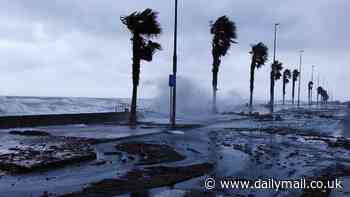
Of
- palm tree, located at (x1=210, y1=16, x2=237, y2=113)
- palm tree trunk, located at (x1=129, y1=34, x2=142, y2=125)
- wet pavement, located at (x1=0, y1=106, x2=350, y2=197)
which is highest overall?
palm tree, located at (x1=210, y1=16, x2=237, y2=113)

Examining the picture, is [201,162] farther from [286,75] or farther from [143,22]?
[286,75]

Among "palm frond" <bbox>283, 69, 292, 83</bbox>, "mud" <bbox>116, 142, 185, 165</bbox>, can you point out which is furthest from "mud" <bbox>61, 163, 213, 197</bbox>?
"palm frond" <bbox>283, 69, 292, 83</bbox>

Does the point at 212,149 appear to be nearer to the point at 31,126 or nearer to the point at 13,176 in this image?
the point at 13,176

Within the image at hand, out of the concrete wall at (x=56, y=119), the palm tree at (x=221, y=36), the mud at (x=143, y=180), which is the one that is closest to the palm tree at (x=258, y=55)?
the palm tree at (x=221, y=36)

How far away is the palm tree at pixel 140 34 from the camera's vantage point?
1131 inches

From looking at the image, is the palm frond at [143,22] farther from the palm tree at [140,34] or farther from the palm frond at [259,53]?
the palm frond at [259,53]

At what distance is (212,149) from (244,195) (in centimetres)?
766

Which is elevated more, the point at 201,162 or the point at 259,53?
the point at 259,53

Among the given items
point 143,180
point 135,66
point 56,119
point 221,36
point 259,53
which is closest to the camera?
point 143,180

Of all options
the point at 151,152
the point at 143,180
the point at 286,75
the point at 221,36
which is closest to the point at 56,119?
the point at 151,152

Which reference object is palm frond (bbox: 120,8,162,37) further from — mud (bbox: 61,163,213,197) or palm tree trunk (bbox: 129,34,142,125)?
mud (bbox: 61,163,213,197)

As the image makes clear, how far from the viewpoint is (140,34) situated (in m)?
29.3

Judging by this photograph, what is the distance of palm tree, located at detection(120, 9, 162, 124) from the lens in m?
28.7

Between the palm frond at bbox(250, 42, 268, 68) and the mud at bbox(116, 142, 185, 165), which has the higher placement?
the palm frond at bbox(250, 42, 268, 68)
